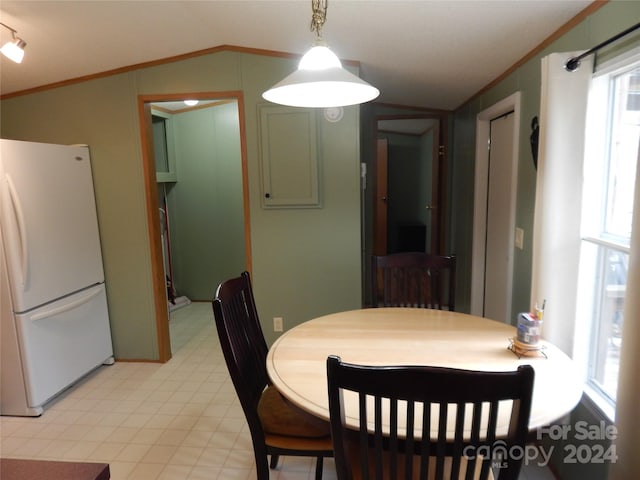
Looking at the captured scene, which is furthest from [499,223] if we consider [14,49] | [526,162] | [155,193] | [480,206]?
[14,49]

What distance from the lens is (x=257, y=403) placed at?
1.67m

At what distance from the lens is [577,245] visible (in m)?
1.66

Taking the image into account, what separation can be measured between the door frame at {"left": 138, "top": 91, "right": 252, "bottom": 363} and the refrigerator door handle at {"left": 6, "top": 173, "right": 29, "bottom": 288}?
0.81m

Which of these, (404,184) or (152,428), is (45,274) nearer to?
(152,428)

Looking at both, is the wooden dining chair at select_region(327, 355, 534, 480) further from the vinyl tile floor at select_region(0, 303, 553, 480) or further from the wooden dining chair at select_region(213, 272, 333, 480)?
the vinyl tile floor at select_region(0, 303, 553, 480)

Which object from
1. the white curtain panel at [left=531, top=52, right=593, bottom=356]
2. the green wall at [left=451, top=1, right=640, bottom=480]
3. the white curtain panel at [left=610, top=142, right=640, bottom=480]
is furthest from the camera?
the white curtain panel at [left=531, top=52, right=593, bottom=356]

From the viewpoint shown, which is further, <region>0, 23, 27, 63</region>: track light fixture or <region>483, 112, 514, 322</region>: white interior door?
<region>483, 112, 514, 322</region>: white interior door

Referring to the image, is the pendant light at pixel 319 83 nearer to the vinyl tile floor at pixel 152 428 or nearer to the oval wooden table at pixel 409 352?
the oval wooden table at pixel 409 352

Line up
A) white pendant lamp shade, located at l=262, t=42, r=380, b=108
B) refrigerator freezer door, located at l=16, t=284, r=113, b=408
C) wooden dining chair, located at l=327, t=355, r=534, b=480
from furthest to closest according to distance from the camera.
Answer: refrigerator freezer door, located at l=16, t=284, r=113, b=408 < white pendant lamp shade, located at l=262, t=42, r=380, b=108 < wooden dining chair, located at l=327, t=355, r=534, b=480

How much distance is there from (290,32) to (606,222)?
6.33ft

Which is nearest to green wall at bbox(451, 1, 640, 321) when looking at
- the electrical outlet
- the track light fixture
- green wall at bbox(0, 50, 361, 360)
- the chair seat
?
green wall at bbox(0, 50, 361, 360)

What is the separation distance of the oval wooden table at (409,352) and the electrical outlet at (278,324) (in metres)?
1.09

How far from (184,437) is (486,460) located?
1.86 m

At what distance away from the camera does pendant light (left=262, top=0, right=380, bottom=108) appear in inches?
49.8
